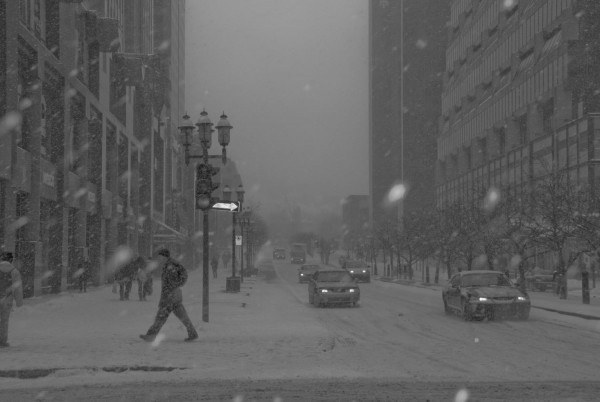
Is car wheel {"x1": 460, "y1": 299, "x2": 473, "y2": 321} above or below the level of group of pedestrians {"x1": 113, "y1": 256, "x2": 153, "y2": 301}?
below

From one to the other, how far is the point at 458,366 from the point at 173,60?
250 feet

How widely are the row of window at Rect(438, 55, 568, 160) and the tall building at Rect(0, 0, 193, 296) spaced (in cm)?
3085

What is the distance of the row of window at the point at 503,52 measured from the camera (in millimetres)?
64519

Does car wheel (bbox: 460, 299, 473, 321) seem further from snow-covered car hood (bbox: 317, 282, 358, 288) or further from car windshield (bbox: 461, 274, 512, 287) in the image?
snow-covered car hood (bbox: 317, 282, 358, 288)

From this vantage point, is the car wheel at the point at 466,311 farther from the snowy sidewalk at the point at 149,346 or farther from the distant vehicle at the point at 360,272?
the distant vehicle at the point at 360,272

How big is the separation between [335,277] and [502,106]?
52.2 meters

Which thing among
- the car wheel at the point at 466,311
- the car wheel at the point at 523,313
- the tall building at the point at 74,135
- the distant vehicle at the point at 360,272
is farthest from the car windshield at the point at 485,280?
the distant vehicle at the point at 360,272

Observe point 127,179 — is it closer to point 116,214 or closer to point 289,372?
point 116,214

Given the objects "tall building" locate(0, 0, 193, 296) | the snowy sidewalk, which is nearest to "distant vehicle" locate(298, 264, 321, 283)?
"tall building" locate(0, 0, 193, 296)

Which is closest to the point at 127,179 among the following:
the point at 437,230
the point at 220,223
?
the point at 437,230

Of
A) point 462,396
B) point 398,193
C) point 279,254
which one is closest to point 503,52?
point 462,396

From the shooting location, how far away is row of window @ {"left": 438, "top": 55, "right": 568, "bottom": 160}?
205ft

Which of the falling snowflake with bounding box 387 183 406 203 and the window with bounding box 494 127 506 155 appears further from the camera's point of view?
the falling snowflake with bounding box 387 183 406 203

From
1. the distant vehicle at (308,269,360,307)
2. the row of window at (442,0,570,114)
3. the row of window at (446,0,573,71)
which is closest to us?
the distant vehicle at (308,269,360,307)
